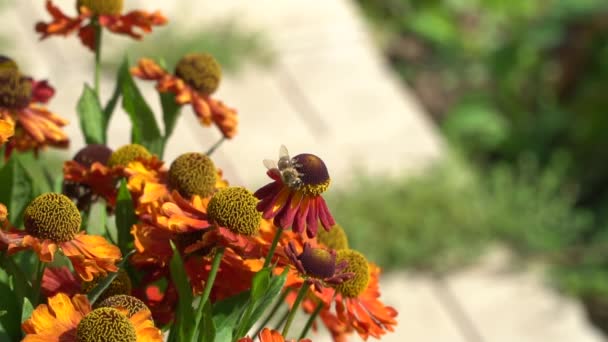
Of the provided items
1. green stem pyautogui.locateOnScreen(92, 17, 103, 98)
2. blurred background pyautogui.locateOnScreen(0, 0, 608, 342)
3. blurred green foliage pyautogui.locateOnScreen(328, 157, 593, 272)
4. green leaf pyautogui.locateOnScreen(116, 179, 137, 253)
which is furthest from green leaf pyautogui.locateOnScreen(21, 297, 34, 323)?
blurred green foliage pyautogui.locateOnScreen(328, 157, 593, 272)

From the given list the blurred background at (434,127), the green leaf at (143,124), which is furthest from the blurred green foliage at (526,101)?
the green leaf at (143,124)

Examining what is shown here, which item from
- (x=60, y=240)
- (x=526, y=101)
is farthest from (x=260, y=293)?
(x=526, y=101)

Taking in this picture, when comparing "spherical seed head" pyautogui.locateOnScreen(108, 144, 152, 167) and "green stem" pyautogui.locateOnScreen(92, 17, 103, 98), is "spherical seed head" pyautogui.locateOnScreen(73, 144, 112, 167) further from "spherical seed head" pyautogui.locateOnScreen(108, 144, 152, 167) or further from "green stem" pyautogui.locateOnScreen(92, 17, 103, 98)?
"green stem" pyautogui.locateOnScreen(92, 17, 103, 98)

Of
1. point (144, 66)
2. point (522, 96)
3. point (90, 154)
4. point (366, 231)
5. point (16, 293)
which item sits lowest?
point (16, 293)

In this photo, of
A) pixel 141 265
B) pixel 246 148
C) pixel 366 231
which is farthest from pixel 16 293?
pixel 246 148

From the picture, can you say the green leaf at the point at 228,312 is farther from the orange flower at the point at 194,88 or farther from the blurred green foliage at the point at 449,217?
the blurred green foliage at the point at 449,217

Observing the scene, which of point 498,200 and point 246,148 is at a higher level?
point 498,200

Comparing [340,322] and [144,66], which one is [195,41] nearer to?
[144,66]

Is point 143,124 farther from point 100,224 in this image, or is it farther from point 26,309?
point 26,309
